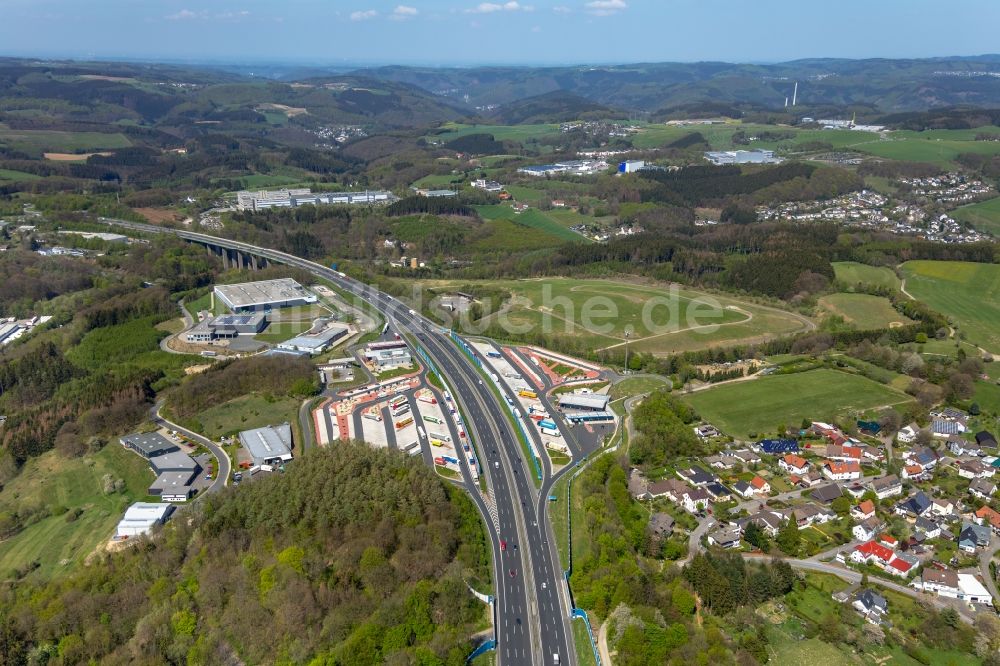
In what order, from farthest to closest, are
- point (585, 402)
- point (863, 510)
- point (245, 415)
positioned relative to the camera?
point (585, 402) < point (245, 415) < point (863, 510)

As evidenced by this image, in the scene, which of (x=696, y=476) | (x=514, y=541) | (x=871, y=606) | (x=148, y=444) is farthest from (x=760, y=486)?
(x=148, y=444)

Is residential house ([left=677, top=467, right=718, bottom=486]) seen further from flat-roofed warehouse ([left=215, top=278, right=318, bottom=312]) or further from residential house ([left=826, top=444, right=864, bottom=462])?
flat-roofed warehouse ([left=215, top=278, right=318, bottom=312])

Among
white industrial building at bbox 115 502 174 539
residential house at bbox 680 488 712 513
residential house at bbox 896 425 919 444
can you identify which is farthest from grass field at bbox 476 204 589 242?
white industrial building at bbox 115 502 174 539

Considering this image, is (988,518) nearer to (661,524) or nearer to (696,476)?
(696,476)

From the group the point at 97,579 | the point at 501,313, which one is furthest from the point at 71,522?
the point at 501,313

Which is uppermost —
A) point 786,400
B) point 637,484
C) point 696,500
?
point 696,500

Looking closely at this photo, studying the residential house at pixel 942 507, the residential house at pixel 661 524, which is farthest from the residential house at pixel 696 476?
the residential house at pixel 942 507
